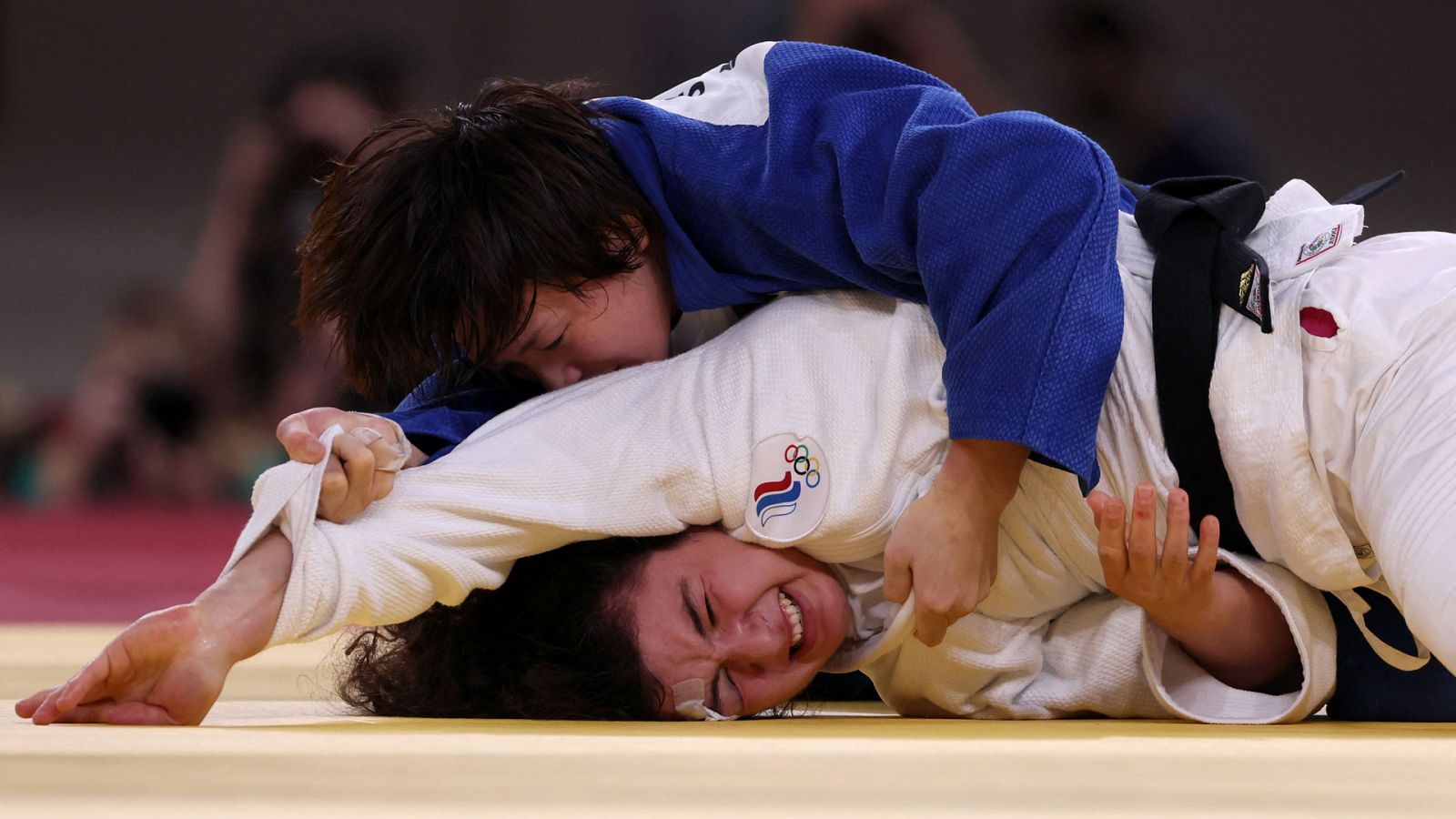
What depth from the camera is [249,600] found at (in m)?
1.13

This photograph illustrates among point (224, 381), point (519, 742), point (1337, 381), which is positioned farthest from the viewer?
point (224, 381)

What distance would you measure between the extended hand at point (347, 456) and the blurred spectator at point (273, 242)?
112 inches

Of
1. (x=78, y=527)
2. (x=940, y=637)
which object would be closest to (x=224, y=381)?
(x=78, y=527)

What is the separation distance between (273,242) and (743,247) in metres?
Answer: 3.21

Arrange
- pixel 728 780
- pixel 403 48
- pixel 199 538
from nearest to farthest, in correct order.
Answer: pixel 728 780 < pixel 199 538 < pixel 403 48

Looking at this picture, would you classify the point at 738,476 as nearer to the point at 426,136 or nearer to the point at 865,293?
the point at 865,293

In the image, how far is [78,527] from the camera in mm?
3955

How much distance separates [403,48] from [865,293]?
3996mm

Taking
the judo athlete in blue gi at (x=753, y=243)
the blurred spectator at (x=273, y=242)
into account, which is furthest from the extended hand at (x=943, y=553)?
the blurred spectator at (x=273, y=242)

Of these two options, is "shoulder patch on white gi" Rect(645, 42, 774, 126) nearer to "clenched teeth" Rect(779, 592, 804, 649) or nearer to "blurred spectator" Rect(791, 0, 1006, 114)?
"clenched teeth" Rect(779, 592, 804, 649)

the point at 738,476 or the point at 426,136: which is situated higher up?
the point at 426,136

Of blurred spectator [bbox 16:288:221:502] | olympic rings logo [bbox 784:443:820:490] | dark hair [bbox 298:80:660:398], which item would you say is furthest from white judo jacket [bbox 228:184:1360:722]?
blurred spectator [bbox 16:288:221:502]

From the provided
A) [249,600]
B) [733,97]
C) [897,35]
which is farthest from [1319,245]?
[897,35]

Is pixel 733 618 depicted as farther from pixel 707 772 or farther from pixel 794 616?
pixel 707 772
